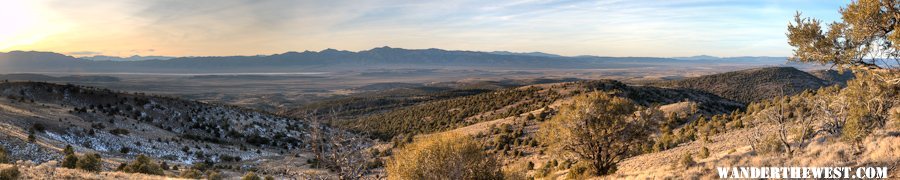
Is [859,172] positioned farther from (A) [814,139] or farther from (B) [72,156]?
(B) [72,156]

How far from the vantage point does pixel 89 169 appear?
1669cm

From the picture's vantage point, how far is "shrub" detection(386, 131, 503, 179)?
1389 centimetres

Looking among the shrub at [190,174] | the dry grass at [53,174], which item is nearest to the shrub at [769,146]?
the dry grass at [53,174]

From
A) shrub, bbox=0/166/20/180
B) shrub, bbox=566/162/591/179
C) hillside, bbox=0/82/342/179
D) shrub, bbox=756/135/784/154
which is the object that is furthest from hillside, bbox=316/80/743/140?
shrub, bbox=0/166/20/180

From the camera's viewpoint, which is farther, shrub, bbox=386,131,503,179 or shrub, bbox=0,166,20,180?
shrub, bbox=386,131,503,179

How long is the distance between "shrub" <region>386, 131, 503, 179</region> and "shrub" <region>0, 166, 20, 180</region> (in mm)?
10195

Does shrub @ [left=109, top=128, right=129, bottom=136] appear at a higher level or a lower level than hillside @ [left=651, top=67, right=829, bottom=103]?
higher

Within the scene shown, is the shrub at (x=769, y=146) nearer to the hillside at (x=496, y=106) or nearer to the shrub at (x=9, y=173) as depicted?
the shrub at (x=9, y=173)

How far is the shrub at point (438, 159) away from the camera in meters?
13.9

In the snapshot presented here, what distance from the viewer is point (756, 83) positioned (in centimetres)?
8712

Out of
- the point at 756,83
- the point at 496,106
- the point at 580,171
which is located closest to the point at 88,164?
the point at 580,171

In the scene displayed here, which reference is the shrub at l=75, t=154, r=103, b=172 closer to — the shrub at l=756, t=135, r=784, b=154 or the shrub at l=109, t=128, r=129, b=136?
the shrub at l=109, t=128, r=129, b=136

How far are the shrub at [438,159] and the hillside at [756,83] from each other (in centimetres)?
7621

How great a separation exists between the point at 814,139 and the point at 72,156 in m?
29.1
